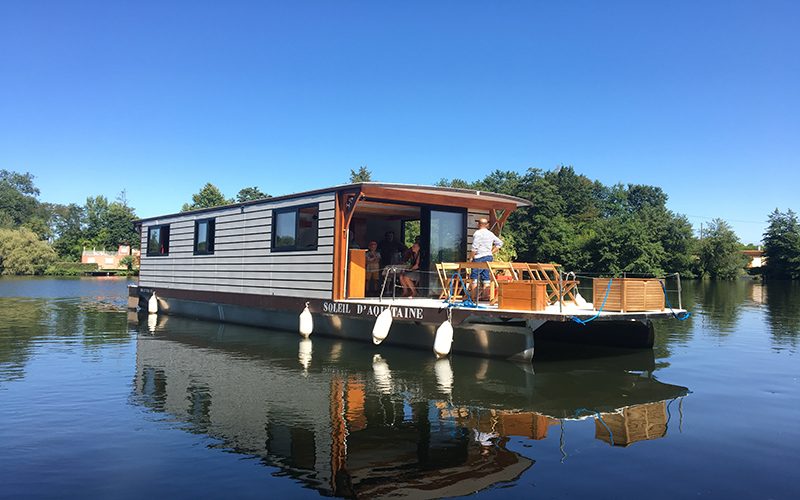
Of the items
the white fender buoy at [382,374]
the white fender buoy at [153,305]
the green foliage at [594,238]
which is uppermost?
the green foliage at [594,238]

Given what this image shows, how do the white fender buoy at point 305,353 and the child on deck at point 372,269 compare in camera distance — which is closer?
the white fender buoy at point 305,353

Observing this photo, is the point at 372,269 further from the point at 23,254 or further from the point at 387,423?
the point at 23,254

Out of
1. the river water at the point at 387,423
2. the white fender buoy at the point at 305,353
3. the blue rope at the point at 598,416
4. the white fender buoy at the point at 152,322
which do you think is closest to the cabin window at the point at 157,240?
the white fender buoy at the point at 152,322

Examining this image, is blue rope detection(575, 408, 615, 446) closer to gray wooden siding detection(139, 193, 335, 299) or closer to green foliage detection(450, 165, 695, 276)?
gray wooden siding detection(139, 193, 335, 299)

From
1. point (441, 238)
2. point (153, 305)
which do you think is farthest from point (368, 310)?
point (153, 305)

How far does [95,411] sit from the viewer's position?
7078 mm

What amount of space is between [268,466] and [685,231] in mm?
63908

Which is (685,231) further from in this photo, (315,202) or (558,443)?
(558,443)

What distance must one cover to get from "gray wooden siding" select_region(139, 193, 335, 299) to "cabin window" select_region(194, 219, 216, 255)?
0.53 feet

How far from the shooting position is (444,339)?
32.7 feet

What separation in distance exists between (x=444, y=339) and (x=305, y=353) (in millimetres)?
3070

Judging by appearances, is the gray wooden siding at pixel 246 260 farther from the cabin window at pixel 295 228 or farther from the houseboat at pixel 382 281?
the cabin window at pixel 295 228

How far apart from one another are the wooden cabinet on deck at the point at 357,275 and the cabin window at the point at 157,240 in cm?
878

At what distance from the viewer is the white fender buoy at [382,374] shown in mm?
8430
